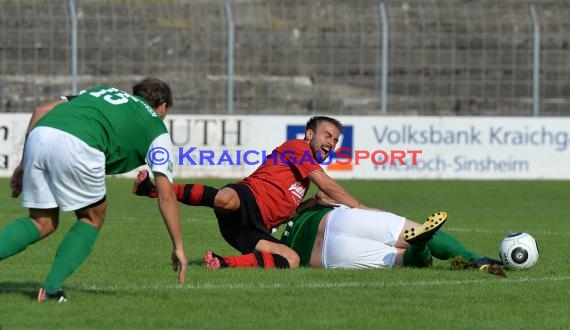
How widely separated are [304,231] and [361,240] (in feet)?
1.94

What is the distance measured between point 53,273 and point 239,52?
53.6ft

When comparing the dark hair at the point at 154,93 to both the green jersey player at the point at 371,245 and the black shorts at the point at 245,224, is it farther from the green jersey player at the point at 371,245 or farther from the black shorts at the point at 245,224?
the green jersey player at the point at 371,245

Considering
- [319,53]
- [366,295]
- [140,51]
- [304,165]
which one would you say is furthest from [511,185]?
[366,295]

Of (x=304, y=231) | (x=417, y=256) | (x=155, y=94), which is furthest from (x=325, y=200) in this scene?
(x=155, y=94)

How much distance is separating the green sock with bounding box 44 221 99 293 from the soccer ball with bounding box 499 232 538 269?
368cm

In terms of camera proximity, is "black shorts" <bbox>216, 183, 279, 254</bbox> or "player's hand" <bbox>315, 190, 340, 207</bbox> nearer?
"black shorts" <bbox>216, 183, 279, 254</bbox>

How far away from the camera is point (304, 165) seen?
33.8 feet

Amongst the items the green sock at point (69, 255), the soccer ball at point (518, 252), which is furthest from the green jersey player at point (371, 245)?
the green sock at point (69, 255)

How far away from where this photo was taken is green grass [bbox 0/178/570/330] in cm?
725

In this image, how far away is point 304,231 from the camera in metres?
10.4

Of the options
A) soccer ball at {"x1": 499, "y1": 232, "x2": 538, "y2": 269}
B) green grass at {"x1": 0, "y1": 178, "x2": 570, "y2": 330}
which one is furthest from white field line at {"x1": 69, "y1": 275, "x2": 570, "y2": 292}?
soccer ball at {"x1": 499, "y1": 232, "x2": 538, "y2": 269}

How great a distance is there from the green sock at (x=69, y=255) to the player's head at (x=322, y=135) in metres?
3.16

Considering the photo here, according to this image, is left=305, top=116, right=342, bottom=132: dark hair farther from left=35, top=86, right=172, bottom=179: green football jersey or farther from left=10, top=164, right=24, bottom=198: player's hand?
left=10, top=164, right=24, bottom=198: player's hand

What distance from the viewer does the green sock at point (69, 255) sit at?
7.61 m
